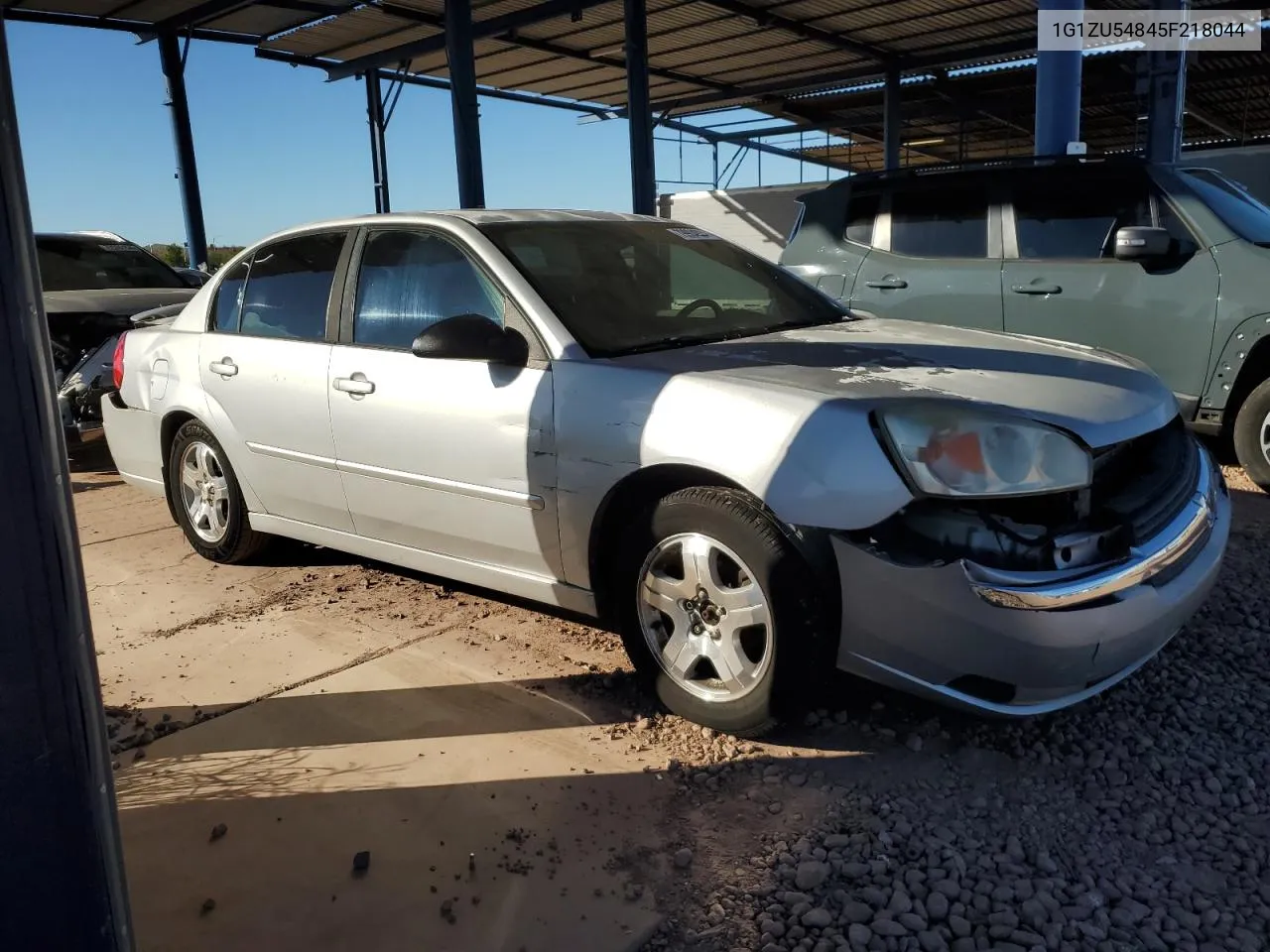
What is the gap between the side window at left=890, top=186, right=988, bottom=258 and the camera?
627 centimetres

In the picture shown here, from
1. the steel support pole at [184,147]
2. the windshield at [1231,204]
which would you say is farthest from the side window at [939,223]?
the steel support pole at [184,147]

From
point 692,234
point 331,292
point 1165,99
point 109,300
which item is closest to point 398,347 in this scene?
point 331,292

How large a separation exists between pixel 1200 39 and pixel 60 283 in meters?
15.5

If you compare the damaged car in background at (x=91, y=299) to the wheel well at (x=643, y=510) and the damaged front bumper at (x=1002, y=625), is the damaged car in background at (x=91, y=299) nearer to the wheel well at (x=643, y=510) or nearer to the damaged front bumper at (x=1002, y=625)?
the wheel well at (x=643, y=510)

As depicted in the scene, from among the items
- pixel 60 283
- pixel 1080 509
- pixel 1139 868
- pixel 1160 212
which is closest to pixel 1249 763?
pixel 1139 868

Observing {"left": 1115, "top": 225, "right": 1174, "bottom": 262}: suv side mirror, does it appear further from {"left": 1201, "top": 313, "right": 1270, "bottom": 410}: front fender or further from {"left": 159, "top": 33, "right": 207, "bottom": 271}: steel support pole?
{"left": 159, "top": 33, "right": 207, "bottom": 271}: steel support pole

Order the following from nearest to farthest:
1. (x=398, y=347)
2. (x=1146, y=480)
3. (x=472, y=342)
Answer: (x=1146, y=480), (x=472, y=342), (x=398, y=347)

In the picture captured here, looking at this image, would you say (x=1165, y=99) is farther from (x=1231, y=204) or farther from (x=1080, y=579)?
(x=1080, y=579)

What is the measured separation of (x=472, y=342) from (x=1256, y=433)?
4349 mm

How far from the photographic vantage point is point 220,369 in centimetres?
439

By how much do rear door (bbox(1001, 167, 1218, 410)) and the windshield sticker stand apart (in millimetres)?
2518

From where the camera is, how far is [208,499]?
4750 mm

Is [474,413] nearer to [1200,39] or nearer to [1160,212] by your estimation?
[1160,212]

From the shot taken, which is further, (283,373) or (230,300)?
(230,300)
